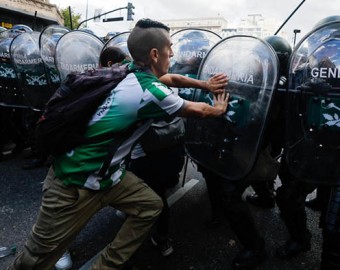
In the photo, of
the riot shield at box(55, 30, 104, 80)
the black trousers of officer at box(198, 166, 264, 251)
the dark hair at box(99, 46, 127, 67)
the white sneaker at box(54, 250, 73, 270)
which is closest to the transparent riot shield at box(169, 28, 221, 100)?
the dark hair at box(99, 46, 127, 67)

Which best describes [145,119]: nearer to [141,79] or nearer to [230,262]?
[141,79]

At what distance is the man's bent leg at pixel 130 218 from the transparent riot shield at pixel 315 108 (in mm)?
938

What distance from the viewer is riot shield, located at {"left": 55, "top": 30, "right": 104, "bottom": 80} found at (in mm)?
3607

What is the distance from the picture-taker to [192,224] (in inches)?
120

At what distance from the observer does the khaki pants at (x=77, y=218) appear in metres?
1.71

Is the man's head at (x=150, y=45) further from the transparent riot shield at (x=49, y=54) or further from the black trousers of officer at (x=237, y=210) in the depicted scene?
the transparent riot shield at (x=49, y=54)

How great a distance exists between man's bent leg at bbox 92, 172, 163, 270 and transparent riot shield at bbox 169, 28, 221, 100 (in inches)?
44.8

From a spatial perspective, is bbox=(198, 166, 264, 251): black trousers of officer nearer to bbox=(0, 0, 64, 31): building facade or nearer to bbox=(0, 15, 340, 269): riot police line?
bbox=(0, 15, 340, 269): riot police line

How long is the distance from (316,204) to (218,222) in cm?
120

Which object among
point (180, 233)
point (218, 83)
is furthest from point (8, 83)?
point (218, 83)

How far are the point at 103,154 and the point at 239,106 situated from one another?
90 cm

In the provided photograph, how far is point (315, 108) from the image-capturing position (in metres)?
1.83

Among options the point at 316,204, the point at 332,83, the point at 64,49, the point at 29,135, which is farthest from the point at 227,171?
the point at 29,135

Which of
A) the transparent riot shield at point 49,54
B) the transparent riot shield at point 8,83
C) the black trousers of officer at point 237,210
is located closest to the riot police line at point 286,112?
the black trousers of officer at point 237,210
